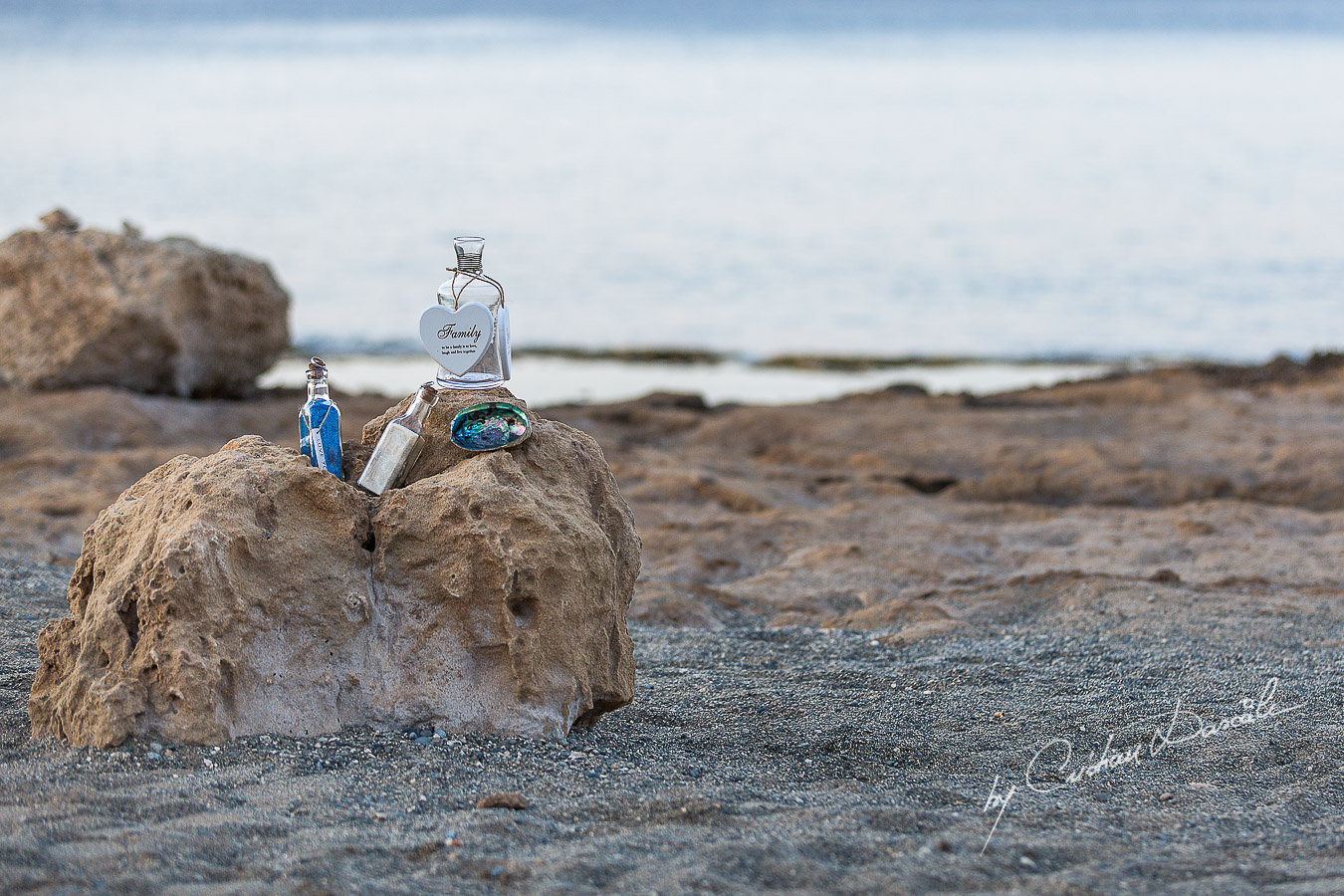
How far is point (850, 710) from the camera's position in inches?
167

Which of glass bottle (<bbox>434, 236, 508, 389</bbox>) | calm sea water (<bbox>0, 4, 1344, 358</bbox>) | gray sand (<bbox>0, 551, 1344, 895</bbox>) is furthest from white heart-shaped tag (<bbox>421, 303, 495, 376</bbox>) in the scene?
calm sea water (<bbox>0, 4, 1344, 358</bbox>)

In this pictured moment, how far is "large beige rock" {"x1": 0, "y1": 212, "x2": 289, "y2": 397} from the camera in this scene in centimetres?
910

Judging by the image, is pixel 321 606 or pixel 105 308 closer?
pixel 321 606

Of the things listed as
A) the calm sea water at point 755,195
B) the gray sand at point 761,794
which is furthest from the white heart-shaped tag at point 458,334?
the calm sea water at point 755,195

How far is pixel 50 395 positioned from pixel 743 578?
538 cm

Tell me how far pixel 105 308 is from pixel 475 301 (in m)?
6.32

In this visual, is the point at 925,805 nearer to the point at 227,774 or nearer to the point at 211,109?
the point at 227,774

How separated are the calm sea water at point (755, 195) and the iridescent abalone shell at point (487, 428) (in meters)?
11.2

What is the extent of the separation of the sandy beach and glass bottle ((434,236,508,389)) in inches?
40.2

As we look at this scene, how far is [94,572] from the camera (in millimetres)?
3594

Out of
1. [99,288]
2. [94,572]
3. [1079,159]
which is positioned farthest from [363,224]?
[94,572]

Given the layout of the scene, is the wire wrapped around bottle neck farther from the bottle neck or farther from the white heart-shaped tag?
the bottle neck

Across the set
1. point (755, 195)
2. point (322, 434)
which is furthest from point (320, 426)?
point (755, 195)

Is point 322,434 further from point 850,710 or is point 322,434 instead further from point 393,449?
point 850,710
